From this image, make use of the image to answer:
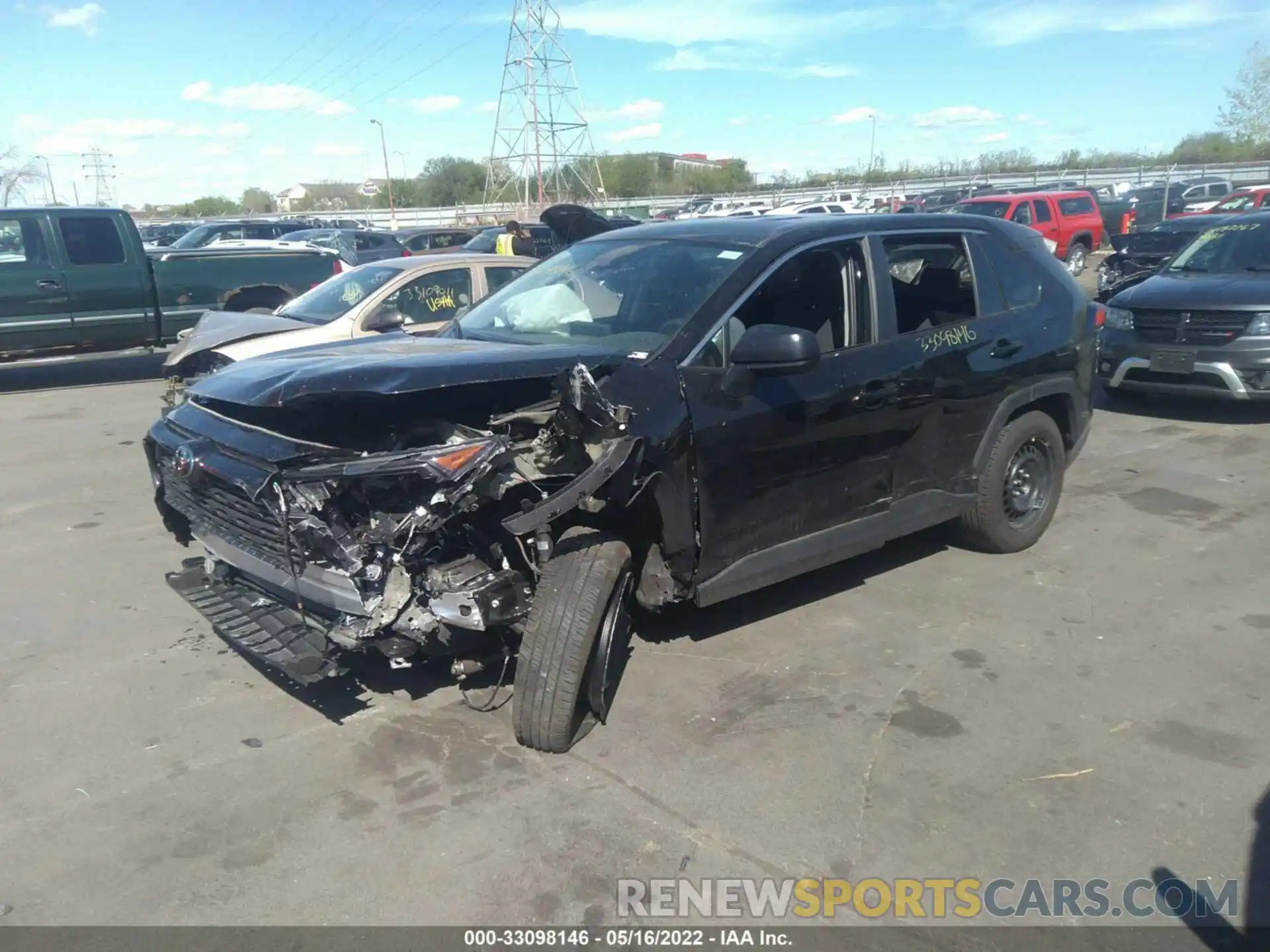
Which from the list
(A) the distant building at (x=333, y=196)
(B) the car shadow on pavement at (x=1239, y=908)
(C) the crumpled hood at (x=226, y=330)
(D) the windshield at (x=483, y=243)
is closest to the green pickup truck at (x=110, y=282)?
(C) the crumpled hood at (x=226, y=330)

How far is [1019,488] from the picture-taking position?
575cm

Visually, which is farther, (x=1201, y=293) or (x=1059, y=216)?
(x=1059, y=216)

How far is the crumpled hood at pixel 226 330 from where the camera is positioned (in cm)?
696

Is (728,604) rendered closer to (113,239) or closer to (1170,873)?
(1170,873)

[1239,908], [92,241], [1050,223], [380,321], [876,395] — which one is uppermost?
[92,241]

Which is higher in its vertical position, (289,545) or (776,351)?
(776,351)

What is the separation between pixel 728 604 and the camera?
5090 mm

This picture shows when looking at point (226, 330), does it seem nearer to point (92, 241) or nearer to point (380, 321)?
point (380, 321)

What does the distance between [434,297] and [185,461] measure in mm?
4779

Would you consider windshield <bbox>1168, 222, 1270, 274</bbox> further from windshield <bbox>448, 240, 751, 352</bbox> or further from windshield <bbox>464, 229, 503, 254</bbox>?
windshield <bbox>464, 229, 503, 254</bbox>

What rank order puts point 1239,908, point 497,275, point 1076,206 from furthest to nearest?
point 1076,206
point 497,275
point 1239,908

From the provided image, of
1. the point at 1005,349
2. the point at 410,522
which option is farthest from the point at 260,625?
the point at 1005,349

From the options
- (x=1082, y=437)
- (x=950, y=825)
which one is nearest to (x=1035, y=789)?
(x=950, y=825)

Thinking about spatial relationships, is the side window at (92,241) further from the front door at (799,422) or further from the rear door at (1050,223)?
the rear door at (1050,223)
